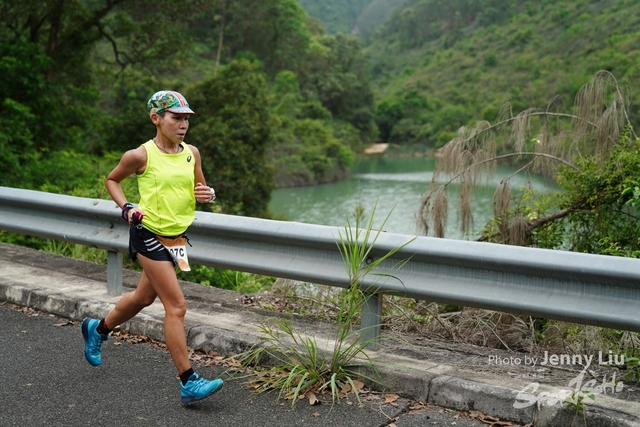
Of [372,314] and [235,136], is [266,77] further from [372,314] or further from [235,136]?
[372,314]

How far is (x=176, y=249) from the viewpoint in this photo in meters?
4.25

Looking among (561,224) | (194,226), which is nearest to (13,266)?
(194,226)

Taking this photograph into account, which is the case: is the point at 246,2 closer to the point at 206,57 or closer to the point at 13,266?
the point at 206,57

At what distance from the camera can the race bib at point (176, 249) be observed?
13.8 ft

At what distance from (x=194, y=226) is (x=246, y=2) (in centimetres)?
7562

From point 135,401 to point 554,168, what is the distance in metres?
4.99

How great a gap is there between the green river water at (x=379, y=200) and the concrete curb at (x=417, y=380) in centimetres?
104

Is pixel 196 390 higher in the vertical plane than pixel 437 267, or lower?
lower

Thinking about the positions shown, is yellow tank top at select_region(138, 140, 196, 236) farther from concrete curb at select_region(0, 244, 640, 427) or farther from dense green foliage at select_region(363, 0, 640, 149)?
dense green foliage at select_region(363, 0, 640, 149)

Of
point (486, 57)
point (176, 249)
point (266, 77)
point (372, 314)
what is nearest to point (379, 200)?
point (372, 314)

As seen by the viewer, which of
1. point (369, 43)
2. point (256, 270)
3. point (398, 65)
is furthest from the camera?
point (369, 43)

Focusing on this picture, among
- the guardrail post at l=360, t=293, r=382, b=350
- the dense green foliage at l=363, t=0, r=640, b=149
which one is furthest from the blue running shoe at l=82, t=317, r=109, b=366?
the dense green foliage at l=363, t=0, r=640, b=149

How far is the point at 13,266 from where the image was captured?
22.4 ft

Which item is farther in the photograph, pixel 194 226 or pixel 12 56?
pixel 12 56
